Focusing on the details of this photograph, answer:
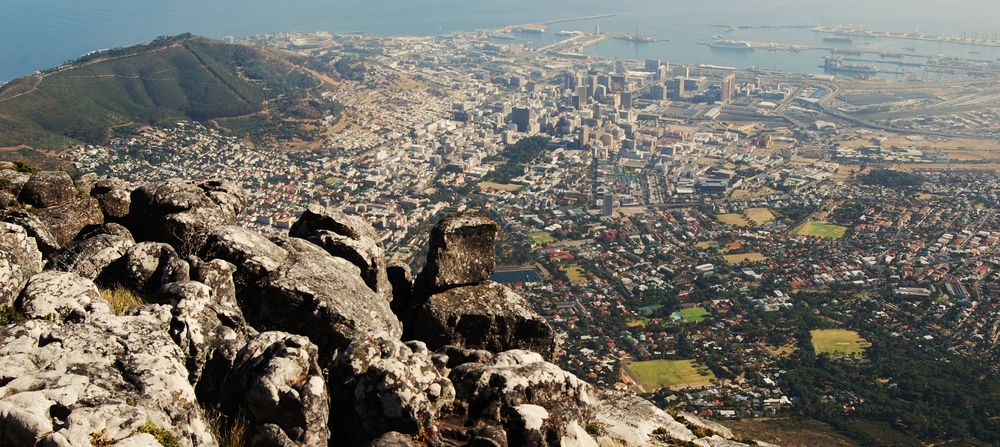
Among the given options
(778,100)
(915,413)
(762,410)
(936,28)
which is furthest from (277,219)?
(936,28)

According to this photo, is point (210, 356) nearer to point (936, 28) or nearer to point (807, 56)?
point (807, 56)

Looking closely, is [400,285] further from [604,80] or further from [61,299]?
[604,80]

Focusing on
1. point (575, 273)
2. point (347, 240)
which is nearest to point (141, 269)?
point (347, 240)

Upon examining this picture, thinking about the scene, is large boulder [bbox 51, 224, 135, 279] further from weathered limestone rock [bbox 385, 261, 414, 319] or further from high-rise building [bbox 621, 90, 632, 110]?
high-rise building [bbox 621, 90, 632, 110]

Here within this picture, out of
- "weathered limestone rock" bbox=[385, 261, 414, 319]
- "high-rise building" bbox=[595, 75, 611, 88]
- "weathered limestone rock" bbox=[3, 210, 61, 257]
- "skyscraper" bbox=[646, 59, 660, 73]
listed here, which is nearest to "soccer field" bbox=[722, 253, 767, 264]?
"weathered limestone rock" bbox=[385, 261, 414, 319]

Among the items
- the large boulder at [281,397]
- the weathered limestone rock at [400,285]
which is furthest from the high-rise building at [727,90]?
the large boulder at [281,397]
